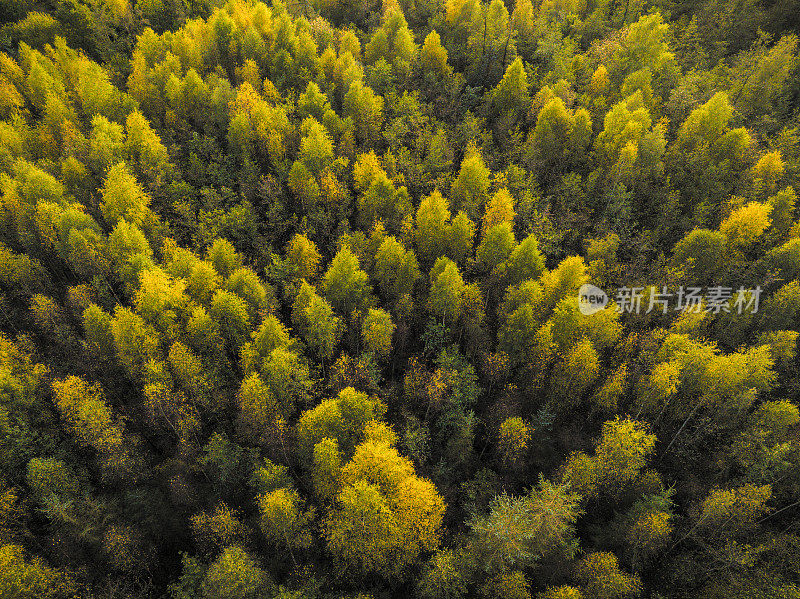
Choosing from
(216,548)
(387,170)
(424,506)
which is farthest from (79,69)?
(424,506)

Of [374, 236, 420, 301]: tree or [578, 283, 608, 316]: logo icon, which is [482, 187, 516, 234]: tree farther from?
[578, 283, 608, 316]: logo icon

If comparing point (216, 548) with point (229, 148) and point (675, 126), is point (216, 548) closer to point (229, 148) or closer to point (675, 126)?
point (229, 148)

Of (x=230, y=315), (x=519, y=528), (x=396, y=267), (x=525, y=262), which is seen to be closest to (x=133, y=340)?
(x=230, y=315)

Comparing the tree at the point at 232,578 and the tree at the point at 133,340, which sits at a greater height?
the tree at the point at 133,340

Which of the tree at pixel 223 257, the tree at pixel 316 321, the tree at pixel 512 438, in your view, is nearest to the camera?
the tree at pixel 512 438

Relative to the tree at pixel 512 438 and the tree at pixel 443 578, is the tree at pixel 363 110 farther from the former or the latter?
the tree at pixel 443 578

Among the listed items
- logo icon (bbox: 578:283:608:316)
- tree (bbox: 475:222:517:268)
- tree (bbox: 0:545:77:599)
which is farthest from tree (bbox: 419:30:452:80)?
tree (bbox: 0:545:77:599)

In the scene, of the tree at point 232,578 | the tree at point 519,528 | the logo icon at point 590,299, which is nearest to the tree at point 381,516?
the tree at point 519,528
